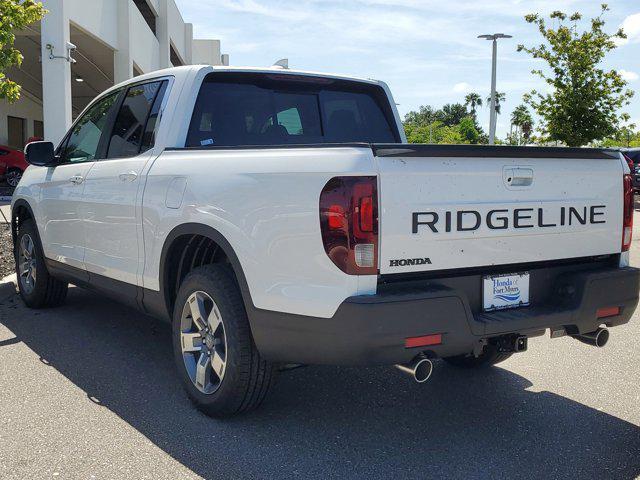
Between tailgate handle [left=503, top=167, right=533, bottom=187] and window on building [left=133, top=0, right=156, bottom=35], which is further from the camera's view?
window on building [left=133, top=0, right=156, bottom=35]

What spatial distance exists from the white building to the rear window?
5016 millimetres

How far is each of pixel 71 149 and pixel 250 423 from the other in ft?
10.4

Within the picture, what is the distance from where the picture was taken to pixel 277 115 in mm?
4766

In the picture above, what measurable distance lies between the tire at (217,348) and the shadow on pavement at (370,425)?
15cm

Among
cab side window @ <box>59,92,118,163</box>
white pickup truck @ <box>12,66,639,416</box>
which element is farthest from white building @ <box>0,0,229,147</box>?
white pickup truck @ <box>12,66,639,416</box>

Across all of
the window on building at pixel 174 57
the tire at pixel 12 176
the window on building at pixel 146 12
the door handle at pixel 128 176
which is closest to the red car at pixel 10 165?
the tire at pixel 12 176

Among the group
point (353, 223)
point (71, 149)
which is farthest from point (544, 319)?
point (71, 149)

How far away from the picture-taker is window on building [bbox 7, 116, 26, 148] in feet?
107

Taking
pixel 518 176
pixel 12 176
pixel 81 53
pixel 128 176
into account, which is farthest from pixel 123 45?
pixel 518 176

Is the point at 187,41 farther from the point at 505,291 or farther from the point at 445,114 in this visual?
the point at 445,114

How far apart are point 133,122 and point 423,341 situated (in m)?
2.80

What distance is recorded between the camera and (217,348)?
12.4 ft

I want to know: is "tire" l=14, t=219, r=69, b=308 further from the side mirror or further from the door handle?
the door handle

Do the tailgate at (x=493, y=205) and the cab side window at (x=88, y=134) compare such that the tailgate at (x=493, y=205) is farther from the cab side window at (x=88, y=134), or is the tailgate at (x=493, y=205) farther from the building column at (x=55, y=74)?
the building column at (x=55, y=74)
